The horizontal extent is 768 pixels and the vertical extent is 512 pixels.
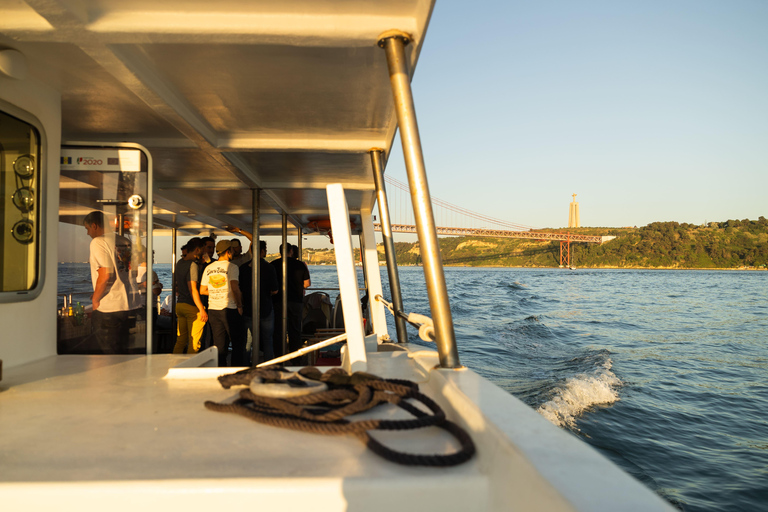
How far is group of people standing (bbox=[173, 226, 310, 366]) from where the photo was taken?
4941 millimetres

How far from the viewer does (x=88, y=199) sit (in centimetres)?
335

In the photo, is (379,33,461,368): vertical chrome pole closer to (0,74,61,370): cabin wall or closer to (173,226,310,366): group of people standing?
(0,74,61,370): cabin wall

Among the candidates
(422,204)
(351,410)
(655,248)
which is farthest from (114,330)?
(655,248)

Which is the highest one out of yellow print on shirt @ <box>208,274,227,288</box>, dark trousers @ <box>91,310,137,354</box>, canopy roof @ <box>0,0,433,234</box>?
A: canopy roof @ <box>0,0,433,234</box>

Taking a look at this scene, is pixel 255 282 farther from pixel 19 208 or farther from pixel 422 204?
pixel 422 204

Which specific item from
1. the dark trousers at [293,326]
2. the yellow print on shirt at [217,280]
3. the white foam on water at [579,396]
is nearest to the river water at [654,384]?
the white foam on water at [579,396]

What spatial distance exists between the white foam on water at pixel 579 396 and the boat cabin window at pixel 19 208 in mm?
5919

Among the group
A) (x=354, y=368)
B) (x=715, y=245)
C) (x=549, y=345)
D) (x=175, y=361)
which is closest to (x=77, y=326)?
(x=175, y=361)

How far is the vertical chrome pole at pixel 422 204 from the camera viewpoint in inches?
68.6

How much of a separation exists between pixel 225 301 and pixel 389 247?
7.42ft

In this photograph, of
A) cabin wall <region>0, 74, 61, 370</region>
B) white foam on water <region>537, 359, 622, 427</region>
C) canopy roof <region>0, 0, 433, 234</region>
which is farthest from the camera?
white foam on water <region>537, 359, 622, 427</region>

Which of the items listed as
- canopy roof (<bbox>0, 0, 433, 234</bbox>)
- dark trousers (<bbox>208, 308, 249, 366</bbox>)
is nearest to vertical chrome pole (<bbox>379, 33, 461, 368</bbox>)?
canopy roof (<bbox>0, 0, 433, 234</bbox>)

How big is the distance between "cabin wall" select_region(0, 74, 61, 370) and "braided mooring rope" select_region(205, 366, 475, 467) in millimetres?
1626

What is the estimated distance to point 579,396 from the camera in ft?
28.0
